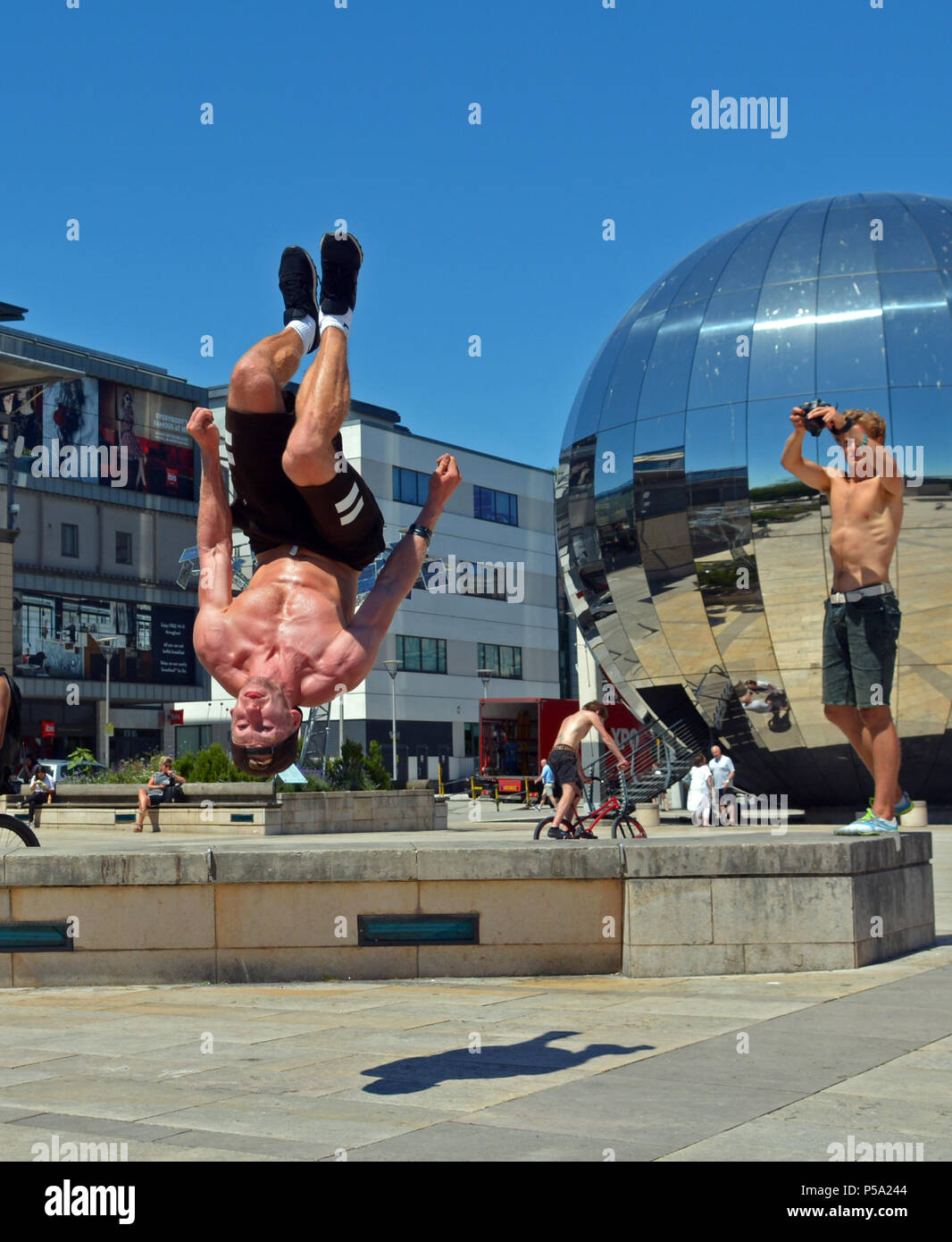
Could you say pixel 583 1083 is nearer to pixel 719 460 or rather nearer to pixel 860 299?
pixel 719 460

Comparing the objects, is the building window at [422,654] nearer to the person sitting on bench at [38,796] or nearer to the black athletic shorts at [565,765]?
the person sitting on bench at [38,796]

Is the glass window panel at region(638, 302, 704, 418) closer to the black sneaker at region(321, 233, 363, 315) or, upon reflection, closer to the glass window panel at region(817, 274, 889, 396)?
the glass window panel at region(817, 274, 889, 396)

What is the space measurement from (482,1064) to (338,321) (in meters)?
4.34

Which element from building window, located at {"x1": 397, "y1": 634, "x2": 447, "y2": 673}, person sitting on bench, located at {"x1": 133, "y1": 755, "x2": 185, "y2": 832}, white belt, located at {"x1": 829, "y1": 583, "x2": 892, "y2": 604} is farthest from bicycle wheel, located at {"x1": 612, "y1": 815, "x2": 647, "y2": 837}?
building window, located at {"x1": 397, "y1": 634, "x2": 447, "y2": 673}

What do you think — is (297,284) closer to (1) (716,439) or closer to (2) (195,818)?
(1) (716,439)

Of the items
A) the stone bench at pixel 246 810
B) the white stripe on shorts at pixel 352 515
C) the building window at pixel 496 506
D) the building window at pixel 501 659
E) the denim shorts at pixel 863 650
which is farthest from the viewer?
the building window at pixel 501 659

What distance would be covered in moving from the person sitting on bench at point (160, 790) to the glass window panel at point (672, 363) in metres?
15.2

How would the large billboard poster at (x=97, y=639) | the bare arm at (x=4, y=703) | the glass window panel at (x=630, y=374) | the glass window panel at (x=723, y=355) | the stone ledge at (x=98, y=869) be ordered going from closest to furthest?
the bare arm at (x=4, y=703), the stone ledge at (x=98, y=869), the glass window panel at (x=723, y=355), the glass window panel at (x=630, y=374), the large billboard poster at (x=97, y=639)

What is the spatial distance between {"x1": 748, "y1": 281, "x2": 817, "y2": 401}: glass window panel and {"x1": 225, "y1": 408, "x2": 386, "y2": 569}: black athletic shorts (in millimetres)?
17855

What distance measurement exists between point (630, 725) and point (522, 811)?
5.31 meters

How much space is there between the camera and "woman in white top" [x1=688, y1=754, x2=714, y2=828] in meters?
25.2

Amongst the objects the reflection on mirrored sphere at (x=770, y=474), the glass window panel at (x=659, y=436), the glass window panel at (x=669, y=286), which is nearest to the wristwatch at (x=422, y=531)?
the reflection on mirrored sphere at (x=770, y=474)

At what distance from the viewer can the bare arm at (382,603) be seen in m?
4.25

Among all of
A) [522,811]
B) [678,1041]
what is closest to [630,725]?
[522,811]
